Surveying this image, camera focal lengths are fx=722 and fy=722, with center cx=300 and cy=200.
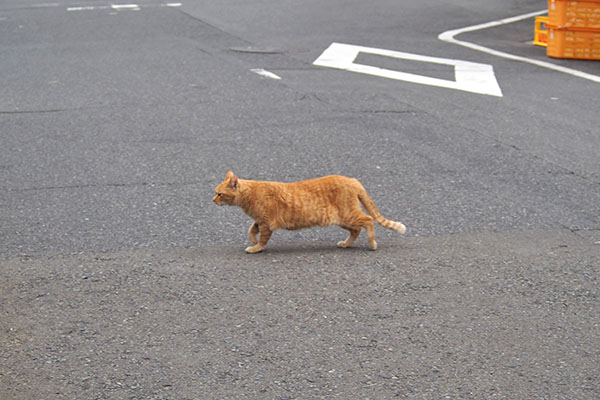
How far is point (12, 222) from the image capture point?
243 inches

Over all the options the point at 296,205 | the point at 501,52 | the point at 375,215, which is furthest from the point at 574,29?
the point at 296,205

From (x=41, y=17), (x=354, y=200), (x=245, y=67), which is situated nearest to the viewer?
(x=354, y=200)

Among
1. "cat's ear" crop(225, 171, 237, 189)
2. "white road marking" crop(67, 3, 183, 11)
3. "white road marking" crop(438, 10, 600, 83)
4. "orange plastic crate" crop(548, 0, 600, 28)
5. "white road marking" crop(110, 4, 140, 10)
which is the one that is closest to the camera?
"cat's ear" crop(225, 171, 237, 189)

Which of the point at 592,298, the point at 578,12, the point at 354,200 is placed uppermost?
the point at 578,12

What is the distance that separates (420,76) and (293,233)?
636 centimetres

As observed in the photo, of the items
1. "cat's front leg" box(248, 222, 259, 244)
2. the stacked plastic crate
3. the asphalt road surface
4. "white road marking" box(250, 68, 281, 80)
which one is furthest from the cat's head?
the stacked plastic crate

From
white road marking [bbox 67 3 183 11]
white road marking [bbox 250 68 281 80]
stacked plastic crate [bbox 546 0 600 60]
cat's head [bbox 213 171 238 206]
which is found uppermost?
white road marking [bbox 67 3 183 11]

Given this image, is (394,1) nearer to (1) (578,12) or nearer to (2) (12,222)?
(1) (578,12)

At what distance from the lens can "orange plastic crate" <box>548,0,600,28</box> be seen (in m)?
13.0

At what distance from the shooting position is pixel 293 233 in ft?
20.0

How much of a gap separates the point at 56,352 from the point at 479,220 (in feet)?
12.2

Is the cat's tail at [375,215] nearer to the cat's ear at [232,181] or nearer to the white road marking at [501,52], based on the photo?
the cat's ear at [232,181]

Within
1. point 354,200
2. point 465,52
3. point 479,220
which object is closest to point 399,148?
point 479,220

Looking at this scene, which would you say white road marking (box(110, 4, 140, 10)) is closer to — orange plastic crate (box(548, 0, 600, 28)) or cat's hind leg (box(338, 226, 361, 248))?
orange plastic crate (box(548, 0, 600, 28))
